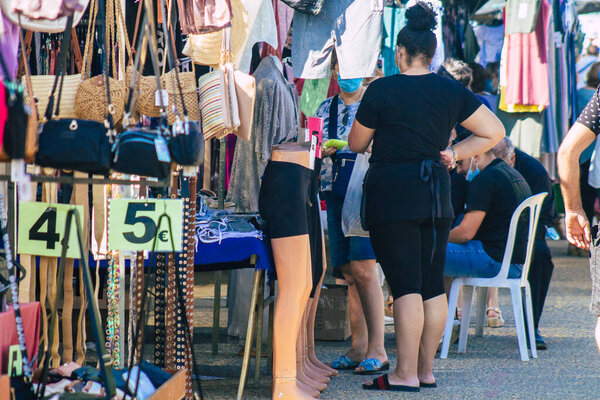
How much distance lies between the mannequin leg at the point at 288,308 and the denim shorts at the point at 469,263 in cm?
187

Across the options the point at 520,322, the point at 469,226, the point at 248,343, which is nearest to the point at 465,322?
the point at 520,322

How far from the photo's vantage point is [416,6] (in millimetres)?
4402

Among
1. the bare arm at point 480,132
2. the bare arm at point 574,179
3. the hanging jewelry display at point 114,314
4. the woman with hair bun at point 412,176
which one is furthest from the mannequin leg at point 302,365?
the bare arm at point 574,179

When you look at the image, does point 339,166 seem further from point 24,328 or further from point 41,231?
point 24,328

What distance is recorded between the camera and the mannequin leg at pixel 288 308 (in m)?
3.90

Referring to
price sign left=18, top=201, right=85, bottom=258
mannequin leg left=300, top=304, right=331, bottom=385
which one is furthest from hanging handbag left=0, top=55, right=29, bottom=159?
mannequin leg left=300, top=304, right=331, bottom=385

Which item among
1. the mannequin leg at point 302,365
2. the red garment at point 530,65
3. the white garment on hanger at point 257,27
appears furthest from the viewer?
the red garment at point 530,65

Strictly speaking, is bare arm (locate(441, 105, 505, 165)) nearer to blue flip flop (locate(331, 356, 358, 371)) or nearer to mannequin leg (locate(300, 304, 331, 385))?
mannequin leg (locate(300, 304, 331, 385))

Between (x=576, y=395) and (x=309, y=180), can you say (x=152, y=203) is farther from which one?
(x=576, y=395)

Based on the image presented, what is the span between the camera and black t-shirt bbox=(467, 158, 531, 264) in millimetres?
5543

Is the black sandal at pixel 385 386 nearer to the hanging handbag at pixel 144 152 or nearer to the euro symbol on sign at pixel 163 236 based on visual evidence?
the euro symbol on sign at pixel 163 236

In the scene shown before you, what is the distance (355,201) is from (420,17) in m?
1.09

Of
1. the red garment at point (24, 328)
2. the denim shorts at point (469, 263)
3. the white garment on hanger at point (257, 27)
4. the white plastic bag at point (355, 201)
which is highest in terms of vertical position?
the white garment on hanger at point (257, 27)

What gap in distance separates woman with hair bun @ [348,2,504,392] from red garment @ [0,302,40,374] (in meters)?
1.88
